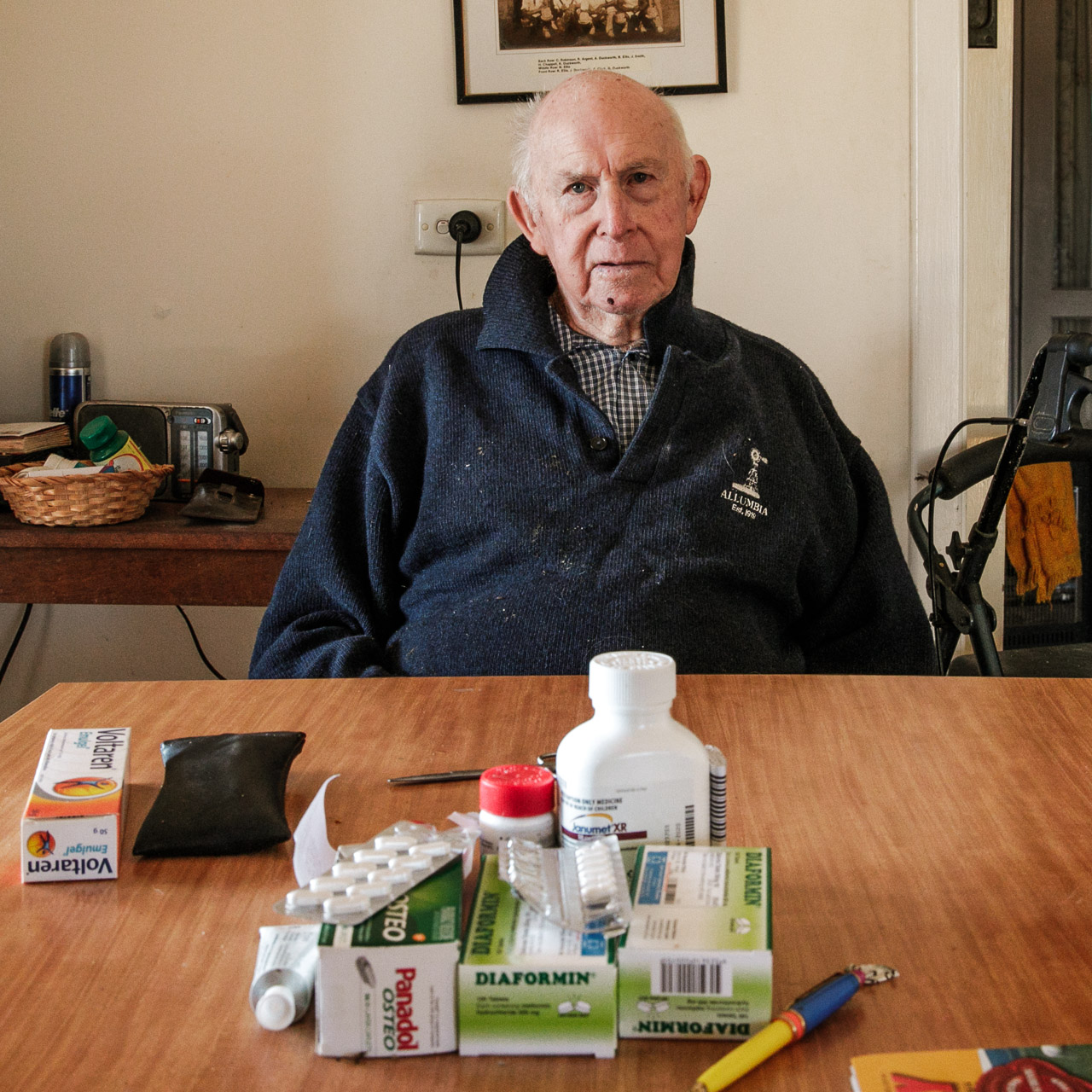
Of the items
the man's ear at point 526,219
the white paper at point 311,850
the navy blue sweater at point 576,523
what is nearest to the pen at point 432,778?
the white paper at point 311,850

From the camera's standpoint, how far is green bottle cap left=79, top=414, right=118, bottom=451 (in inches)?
82.0

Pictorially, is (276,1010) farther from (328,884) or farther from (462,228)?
(462,228)

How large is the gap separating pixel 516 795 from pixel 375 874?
0.10 meters

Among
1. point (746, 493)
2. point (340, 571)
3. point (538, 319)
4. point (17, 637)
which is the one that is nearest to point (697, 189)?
point (538, 319)

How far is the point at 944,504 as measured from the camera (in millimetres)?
2334

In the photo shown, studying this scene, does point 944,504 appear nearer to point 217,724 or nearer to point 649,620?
point 649,620

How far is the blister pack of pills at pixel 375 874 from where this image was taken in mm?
533

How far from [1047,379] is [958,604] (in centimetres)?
32

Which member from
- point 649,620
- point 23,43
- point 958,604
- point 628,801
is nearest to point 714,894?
point 628,801

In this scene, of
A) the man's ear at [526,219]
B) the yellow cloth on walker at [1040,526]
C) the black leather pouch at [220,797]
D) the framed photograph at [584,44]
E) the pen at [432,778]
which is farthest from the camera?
the yellow cloth on walker at [1040,526]

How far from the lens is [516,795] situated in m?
0.63

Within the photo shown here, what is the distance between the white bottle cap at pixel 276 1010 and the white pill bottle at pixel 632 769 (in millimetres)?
161

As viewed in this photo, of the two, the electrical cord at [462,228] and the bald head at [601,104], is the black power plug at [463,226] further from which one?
the bald head at [601,104]

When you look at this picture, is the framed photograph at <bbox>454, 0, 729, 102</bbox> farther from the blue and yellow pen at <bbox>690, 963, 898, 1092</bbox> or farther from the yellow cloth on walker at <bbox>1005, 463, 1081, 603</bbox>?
the blue and yellow pen at <bbox>690, 963, 898, 1092</bbox>
